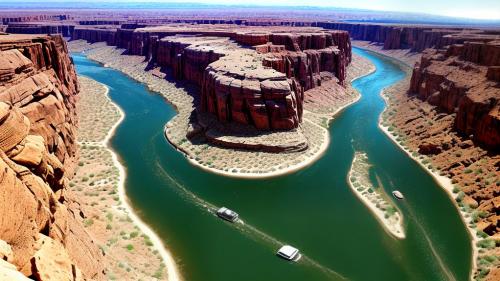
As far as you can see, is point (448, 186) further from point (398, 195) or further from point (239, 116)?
point (239, 116)

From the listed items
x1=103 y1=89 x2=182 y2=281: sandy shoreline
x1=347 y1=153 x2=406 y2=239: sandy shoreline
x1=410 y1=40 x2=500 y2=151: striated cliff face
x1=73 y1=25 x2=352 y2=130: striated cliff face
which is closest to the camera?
x1=103 y1=89 x2=182 y2=281: sandy shoreline

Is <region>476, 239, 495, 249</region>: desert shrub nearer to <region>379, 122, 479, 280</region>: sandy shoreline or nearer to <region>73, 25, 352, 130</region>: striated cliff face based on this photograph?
<region>379, 122, 479, 280</region>: sandy shoreline

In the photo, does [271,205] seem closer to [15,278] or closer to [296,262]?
[296,262]

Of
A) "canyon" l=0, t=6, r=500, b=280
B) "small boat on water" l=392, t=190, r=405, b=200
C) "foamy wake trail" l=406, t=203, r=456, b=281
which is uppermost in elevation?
"canyon" l=0, t=6, r=500, b=280

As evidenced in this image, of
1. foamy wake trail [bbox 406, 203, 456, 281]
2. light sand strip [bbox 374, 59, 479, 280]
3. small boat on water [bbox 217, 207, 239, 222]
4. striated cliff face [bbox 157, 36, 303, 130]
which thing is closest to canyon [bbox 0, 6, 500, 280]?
striated cliff face [bbox 157, 36, 303, 130]

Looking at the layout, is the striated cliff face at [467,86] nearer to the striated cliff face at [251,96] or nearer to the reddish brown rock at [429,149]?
the reddish brown rock at [429,149]

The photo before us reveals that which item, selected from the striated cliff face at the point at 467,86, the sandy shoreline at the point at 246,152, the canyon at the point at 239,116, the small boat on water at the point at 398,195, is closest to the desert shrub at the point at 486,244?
the canyon at the point at 239,116
